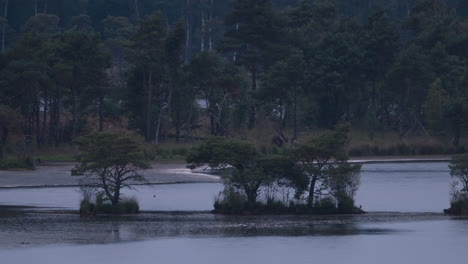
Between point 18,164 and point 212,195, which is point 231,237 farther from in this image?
point 18,164

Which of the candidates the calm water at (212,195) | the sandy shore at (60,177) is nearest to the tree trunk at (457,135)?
the calm water at (212,195)

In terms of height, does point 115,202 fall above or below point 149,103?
below

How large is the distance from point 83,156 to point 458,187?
23.8m

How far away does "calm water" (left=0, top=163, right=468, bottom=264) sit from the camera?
3581 centimetres

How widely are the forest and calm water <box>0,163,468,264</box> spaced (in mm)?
30864

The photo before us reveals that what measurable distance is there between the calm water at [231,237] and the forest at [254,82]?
30.9 m

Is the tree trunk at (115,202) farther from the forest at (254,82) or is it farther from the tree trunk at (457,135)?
the tree trunk at (457,135)

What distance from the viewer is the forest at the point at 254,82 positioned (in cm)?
8125

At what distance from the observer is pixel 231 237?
3941 centimetres

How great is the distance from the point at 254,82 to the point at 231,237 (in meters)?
55.9

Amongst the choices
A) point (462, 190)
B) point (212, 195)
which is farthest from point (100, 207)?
point (462, 190)

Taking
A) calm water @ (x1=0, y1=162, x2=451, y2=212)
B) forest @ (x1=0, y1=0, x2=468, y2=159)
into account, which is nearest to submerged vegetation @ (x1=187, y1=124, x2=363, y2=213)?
calm water @ (x1=0, y1=162, x2=451, y2=212)

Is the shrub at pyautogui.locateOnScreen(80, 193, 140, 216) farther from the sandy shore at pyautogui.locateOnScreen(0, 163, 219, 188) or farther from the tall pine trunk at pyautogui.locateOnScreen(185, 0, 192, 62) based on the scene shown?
the tall pine trunk at pyautogui.locateOnScreen(185, 0, 192, 62)

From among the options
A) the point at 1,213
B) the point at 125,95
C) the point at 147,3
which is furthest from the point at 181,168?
the point at 147,3
